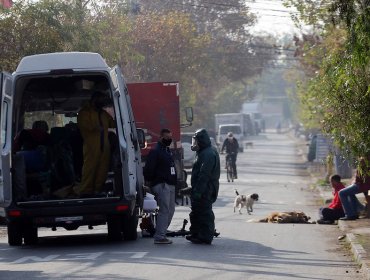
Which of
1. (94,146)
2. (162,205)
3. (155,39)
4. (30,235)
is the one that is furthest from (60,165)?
(155,39)

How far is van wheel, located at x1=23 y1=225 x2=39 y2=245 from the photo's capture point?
756 inches

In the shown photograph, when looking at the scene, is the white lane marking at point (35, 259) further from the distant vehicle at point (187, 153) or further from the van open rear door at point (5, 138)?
the distant vehicle at point (187, 153)

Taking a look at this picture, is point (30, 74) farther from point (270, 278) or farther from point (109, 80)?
point (270, 278)

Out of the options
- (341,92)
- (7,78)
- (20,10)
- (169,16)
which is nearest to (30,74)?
(7,78)

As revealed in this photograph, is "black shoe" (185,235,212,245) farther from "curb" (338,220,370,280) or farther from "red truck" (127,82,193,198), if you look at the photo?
"red truck" (127,82,193,198)

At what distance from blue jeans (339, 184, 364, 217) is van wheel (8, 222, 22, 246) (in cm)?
758

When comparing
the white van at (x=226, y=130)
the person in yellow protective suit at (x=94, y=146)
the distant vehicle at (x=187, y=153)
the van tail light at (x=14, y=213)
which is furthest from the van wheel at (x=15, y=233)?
the white van at (x=226, y=130)

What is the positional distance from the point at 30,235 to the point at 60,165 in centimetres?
124

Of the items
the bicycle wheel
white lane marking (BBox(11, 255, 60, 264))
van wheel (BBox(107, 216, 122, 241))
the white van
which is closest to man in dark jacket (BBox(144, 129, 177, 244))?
van wheel (BBox(107, 216, 122, 241))

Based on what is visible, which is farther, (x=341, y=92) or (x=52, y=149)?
(x=52, y=149)

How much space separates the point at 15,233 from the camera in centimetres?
1912

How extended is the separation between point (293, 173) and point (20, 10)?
26.1m

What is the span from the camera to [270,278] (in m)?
14.2

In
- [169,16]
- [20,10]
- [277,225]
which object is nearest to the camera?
[277,225]
